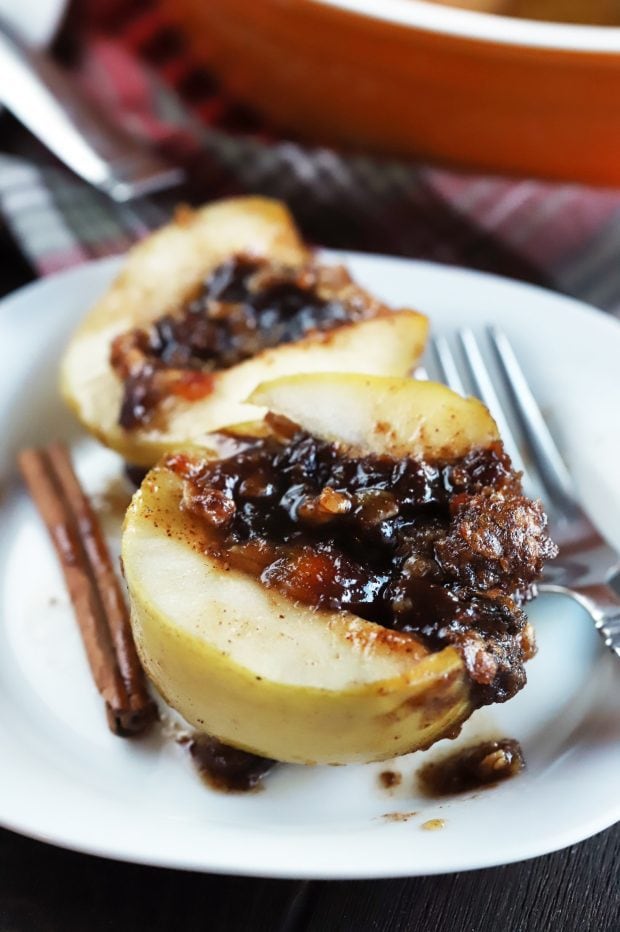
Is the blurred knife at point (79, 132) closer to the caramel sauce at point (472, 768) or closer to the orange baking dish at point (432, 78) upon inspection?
the orange baking dish at point (432, 78)

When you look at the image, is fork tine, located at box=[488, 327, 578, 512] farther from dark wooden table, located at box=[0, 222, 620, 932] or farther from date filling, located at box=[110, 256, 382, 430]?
dark wooden table, located at box=[0, 222, 620, 932]

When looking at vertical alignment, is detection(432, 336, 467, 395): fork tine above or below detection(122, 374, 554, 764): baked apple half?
below

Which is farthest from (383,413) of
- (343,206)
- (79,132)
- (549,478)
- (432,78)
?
(79,132)

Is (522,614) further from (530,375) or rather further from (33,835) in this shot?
(530,375)

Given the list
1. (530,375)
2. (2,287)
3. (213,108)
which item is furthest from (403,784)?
(213,108)

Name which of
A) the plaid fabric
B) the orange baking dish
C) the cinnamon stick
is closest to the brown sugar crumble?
the cinnamon stick

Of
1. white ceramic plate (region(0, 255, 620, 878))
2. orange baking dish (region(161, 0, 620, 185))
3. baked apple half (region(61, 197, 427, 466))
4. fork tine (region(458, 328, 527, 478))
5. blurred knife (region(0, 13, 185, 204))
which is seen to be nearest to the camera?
white ceramic plate (region(0, 255, 620, 878))

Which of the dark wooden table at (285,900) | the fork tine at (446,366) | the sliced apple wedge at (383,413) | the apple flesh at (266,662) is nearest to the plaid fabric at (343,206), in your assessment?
the fork tine at (446,366)

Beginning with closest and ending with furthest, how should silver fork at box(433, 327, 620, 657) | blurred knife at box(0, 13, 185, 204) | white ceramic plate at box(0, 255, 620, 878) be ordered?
white ceramic plate at box(0, 255, 620, 878) → silver fork at box(433, 327, 620, 657) → blurred knife at box(0, 13, 185, 204)
